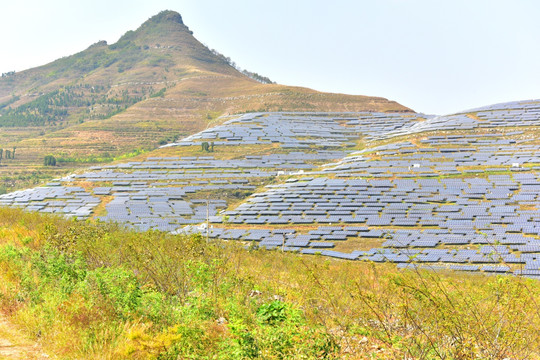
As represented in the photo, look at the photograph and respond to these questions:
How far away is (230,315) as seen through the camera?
7.66 meters

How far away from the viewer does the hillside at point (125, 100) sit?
80.5 metres

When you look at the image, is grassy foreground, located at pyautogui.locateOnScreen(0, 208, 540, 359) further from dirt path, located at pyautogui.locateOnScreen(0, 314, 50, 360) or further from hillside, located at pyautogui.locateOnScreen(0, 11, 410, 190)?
hillside, located at pyautogui.locateOnScreen(0, 11, 410, 190)

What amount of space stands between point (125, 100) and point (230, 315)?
377 feet

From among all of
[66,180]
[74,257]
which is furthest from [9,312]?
[66,180]

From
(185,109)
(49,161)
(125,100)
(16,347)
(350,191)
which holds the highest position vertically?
(125,100)

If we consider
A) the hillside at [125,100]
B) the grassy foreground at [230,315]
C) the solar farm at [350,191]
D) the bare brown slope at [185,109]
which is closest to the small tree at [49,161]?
the hillside at [125,100]

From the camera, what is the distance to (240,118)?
8600cm

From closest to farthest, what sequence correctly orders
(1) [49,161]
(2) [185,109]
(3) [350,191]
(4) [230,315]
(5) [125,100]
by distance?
(4) [230,315]
(3) [350,191]
(1) [49,161]
(2) [185,109]
(5) [125,100]

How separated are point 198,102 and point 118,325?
3947 inches

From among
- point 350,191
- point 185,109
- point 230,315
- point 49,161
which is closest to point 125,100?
point 185,109

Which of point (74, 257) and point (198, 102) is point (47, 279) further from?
point (198, 102)

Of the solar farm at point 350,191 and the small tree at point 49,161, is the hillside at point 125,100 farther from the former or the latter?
the solar farm at point 350,191

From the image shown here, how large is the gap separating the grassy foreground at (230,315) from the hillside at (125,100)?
6113cm

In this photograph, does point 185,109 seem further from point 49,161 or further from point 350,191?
point 350,191
